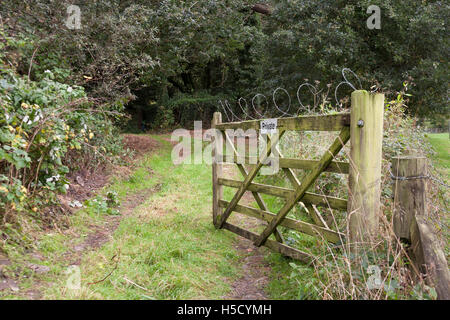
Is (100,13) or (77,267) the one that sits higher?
(100,13)

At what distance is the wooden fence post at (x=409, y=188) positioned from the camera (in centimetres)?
253

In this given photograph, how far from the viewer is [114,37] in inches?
319

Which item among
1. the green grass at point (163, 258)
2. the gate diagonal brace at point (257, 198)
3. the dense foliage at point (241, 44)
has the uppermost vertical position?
the dense foliage at point (241, 44)

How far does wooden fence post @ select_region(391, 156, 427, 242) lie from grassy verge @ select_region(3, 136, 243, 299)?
190cm

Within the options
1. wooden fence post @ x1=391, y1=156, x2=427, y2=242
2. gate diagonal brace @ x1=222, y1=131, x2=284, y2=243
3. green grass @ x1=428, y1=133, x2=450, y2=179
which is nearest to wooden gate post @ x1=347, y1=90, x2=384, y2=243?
wooden fence post @ x1=391, y1=156, x2=427, y2=242

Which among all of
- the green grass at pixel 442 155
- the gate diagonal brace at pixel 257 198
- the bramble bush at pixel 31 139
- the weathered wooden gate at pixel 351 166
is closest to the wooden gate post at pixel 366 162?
the weathered wooden gate at pixel 351 166

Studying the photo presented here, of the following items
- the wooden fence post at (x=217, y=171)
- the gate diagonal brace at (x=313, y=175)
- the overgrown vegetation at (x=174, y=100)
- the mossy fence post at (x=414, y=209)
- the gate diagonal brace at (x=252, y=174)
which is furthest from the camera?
the wooden fence post at (x=217, y=171)

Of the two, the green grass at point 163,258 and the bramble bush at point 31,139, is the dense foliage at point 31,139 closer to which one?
the bramble bush at point 31,139

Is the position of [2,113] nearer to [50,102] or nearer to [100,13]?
[50,102]

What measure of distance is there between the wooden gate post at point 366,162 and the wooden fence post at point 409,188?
309mm

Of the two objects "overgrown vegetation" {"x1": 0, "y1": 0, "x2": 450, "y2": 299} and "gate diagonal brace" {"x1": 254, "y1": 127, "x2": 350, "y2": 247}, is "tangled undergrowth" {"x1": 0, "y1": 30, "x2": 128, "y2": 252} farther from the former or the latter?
"gate diagonal brace" {"x1": 254, "y1": 127, "x2": 350, "y2": 247}

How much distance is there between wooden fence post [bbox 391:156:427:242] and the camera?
253 centimetres
